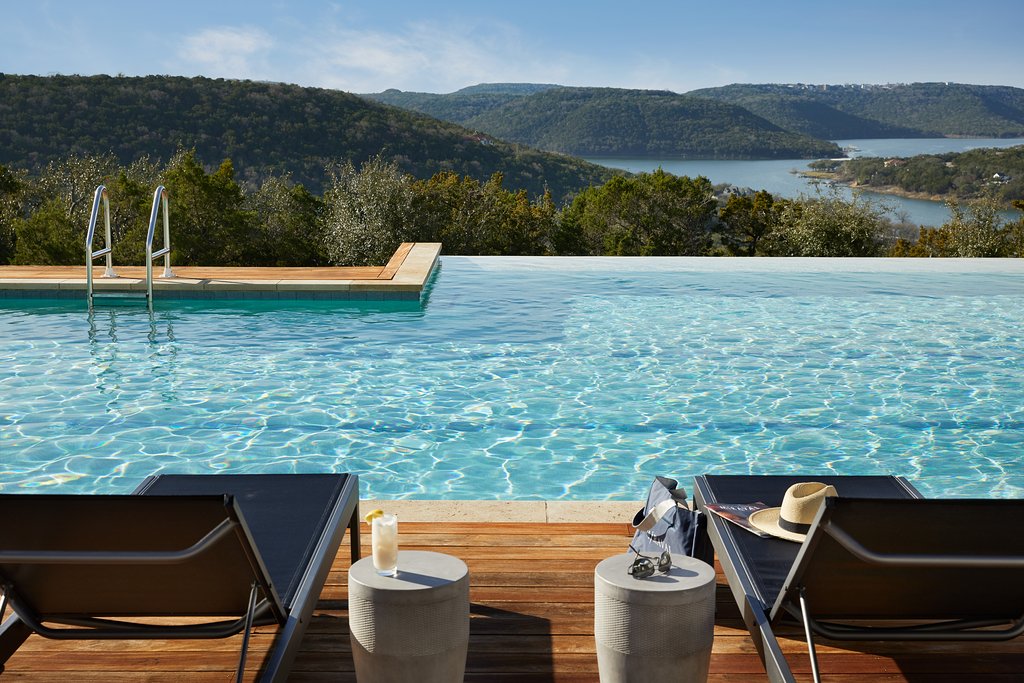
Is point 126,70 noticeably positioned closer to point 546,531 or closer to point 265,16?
point 265,16

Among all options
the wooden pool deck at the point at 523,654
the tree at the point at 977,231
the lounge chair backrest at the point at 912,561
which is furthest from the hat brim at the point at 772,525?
the tree at the point at 977,231

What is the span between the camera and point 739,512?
8.48ft

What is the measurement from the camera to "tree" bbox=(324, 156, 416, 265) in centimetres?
1380

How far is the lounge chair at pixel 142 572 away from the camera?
1782mm

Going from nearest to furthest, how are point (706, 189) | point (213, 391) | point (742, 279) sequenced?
point (213, 391) → point (742, 279) → point (706, 189)

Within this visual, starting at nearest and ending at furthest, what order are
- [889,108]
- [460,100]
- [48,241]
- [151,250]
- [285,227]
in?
[151,250] < [48,241] < [285,227] < [889,108] < [460,100]

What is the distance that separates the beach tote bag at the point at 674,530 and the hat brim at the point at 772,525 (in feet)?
0.45

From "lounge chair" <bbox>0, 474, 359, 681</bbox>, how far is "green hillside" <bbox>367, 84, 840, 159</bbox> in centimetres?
3723

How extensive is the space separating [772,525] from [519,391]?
135 inches

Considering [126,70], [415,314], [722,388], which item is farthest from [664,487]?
[126,70]

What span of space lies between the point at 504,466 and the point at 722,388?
1.89m

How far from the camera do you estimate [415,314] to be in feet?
27.3

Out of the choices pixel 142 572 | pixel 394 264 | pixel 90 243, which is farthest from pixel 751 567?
pixel 394 264

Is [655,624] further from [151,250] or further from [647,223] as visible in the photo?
[647,223]
